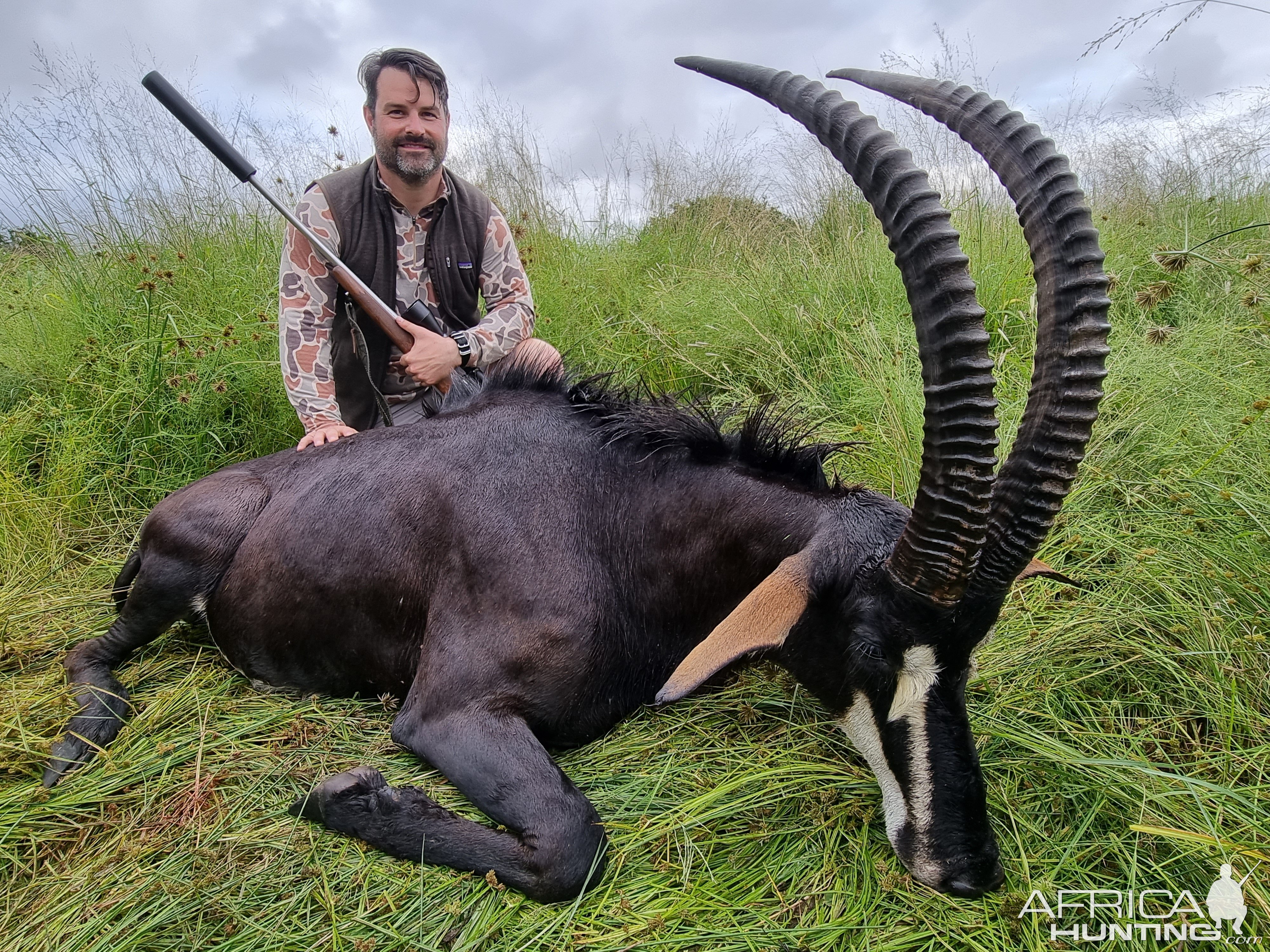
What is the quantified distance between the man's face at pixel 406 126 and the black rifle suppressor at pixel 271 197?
2.15ft

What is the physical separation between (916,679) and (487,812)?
141 centimetres

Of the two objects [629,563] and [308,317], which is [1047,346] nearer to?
[629,563]

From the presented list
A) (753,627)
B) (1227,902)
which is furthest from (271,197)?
(1227,902)

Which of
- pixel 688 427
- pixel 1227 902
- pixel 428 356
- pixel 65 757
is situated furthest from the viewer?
pixel 428 356

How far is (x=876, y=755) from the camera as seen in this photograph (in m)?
2.34

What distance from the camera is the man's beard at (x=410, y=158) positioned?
446 cm

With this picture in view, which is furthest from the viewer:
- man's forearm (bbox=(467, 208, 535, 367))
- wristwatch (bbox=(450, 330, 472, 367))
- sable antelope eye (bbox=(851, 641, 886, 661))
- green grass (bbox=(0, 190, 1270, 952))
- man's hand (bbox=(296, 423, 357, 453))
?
man's forearm (bbox=(467, 208, 535, 367))

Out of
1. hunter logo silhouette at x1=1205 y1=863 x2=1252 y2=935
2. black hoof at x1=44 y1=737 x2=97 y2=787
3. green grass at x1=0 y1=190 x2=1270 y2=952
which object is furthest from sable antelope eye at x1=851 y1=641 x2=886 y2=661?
black hoof at x1=44 y1=737 x2=97 y2=787

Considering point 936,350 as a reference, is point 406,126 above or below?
above

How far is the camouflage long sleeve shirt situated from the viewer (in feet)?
14.5

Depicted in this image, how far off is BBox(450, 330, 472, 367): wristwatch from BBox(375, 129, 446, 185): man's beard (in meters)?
0.93

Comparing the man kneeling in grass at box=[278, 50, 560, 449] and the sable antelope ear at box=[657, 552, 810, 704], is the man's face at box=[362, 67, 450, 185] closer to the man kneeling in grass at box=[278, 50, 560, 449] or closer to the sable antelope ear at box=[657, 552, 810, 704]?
the man kneeling in grass at box=[278, 50, 560, 449]

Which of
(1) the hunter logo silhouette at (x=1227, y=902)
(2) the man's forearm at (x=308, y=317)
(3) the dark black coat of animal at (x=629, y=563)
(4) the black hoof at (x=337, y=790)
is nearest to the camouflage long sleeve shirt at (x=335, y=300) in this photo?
(2) the man's forearm at (x=308, y=317)

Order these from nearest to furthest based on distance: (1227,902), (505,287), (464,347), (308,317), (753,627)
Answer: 1. (1227,902)
2. (753,627)
3. (308,317)
4. (464,347)
5. (505,287)
